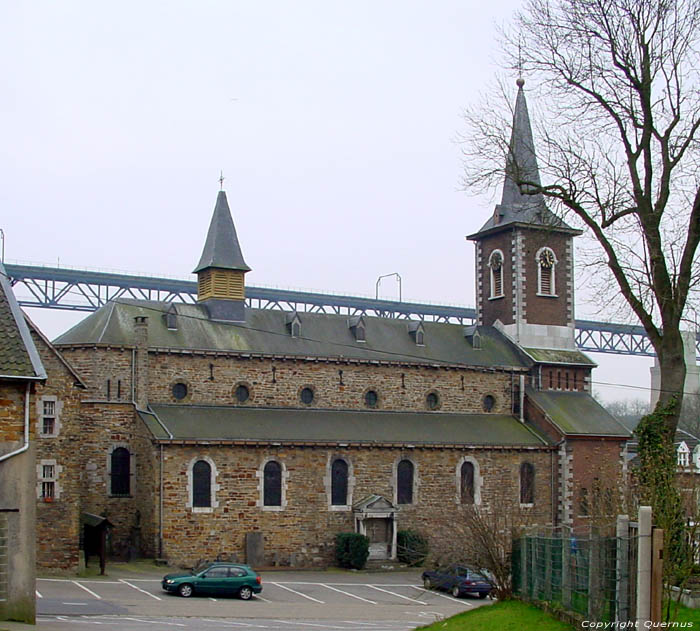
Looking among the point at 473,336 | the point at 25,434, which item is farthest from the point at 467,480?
the point at 25,434

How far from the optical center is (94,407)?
4512 cm

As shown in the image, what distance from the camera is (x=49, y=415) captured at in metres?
39.1

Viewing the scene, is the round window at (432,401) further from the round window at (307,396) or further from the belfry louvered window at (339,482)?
the belfry louvered window at (339,482)

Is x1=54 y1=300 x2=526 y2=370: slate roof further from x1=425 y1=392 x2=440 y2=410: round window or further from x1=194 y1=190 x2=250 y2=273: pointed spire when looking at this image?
x1=194 y1=190 x2=250 y2=273: pointed spire

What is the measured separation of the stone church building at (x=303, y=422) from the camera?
43.6m

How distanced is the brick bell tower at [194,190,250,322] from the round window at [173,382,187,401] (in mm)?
3962

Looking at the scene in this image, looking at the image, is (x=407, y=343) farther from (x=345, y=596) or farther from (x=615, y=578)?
(x=615, y=578)

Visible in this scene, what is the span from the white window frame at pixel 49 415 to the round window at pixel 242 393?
10.6 m

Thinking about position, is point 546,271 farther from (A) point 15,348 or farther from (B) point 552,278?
(A) point 15,348

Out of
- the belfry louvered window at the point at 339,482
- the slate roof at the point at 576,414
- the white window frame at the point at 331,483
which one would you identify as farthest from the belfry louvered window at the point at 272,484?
the slate roof at the point at 576,414

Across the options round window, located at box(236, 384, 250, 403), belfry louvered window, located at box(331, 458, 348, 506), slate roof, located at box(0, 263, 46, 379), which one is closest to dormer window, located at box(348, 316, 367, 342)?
round window, located at box(236, 384, 250, 403)

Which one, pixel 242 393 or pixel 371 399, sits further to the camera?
pixel 371 399

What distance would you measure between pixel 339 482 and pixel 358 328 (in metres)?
8.37

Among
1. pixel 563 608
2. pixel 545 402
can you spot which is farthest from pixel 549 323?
pixel 563 608
